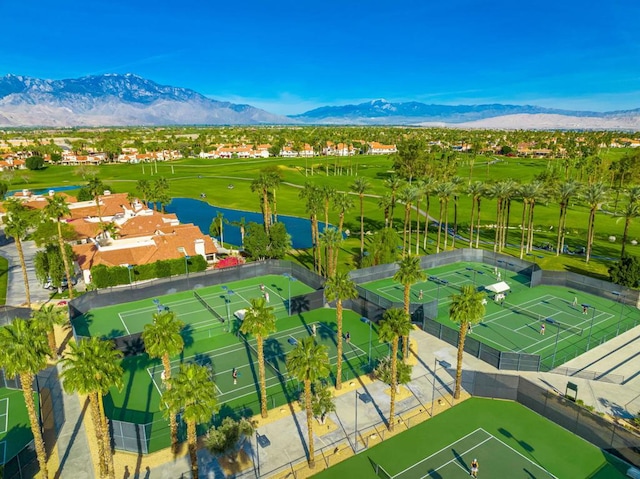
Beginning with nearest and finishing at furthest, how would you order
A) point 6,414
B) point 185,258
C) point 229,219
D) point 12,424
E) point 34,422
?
point 34,422, point 12,424, point 6,414, point 185,258, point 229,219

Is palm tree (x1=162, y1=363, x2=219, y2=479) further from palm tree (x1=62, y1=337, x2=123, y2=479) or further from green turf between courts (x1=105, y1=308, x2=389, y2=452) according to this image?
green turf between courts (x1=105, y1=308, x2=389, y2=452)

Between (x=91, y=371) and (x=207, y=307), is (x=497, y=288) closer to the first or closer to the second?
(x=207, y=307)

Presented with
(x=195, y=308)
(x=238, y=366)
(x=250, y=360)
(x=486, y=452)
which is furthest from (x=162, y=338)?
(x=195, y=308)

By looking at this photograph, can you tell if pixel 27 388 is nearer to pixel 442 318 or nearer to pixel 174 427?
pixel 174 427

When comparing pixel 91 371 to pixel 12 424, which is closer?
pixel 91 371

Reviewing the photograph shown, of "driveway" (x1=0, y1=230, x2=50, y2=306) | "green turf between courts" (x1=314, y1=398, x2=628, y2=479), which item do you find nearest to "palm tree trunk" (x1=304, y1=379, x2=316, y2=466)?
"green turf between courts" (x1=314, y1=398, x2=628, y2=479)

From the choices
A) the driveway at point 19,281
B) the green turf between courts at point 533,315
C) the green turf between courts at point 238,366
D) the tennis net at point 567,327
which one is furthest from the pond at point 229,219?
the tennis net at point 567,327
